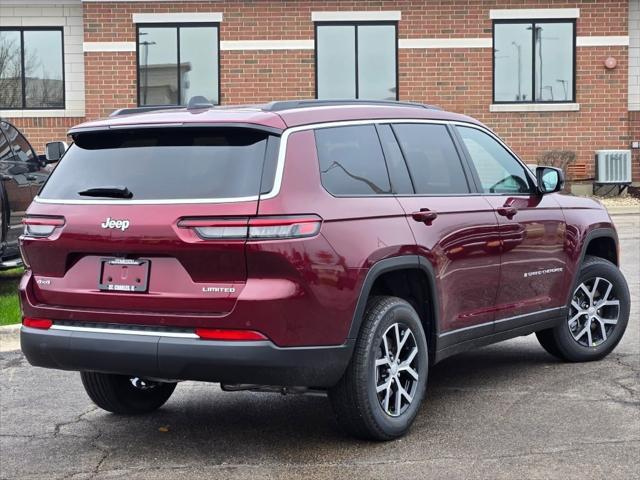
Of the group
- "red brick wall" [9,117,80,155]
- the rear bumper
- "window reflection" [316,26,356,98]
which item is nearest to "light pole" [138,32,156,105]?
"red brick wall" [9,117,80,155]

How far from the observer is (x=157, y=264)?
5344mm

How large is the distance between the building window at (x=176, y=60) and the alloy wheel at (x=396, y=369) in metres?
18.8

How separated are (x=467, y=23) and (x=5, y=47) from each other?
33.5 feet

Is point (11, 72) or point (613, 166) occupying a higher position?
point (11, 72)

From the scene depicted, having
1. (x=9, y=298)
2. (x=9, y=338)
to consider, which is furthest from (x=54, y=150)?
(x=9, y=338)

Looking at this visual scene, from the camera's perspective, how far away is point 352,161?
581cm

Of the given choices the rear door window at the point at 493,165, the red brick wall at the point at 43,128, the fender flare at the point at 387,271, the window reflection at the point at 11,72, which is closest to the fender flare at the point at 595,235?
the rear door window at the point at 493,165

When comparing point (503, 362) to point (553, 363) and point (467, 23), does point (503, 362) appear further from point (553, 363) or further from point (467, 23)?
point (467, 23)

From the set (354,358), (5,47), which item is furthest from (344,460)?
(5,47)

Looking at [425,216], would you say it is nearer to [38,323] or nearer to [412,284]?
[412,284]

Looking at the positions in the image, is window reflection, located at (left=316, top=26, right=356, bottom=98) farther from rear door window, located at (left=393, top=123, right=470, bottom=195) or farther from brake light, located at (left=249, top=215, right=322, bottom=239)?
brake light, located at (left=249, top=215, right=322, bottom=239)

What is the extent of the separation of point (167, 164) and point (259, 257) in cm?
74

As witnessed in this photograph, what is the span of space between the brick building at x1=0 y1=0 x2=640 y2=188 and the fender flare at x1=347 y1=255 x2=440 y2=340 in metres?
18.2

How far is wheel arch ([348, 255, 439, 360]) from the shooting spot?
5672mm
